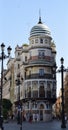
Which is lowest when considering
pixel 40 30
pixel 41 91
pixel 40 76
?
pixel 41 91

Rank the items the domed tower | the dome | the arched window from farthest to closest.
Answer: the dome < the domed tower < the arched window

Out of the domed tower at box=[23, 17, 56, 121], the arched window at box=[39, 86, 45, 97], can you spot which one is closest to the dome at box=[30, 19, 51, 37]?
the domed tower at box=[23, 17, 56, 121]

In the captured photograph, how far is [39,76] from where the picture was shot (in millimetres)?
85000

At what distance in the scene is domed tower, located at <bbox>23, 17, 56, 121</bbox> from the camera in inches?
3322

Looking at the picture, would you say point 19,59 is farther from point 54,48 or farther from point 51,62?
point 51,62

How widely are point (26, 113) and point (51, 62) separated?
11499 millimetres

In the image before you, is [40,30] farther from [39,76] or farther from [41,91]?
[41,91]

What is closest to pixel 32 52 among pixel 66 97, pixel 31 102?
pixel 31 102

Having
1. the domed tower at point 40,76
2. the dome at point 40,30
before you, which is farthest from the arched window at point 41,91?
the dome at point 40,30

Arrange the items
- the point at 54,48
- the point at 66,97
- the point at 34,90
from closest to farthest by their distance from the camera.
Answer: the point at 34,90, the point at 54,48, the point at 66,97

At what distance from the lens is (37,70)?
8594cm

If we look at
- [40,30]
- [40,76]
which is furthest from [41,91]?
[40,30]

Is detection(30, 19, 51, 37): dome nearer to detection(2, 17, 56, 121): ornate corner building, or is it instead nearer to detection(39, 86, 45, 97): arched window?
detection(2, 17, 56, 121): ornate corner building

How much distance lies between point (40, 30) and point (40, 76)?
31.7 ft
